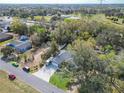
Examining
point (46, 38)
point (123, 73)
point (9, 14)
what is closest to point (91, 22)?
point (46, 38)

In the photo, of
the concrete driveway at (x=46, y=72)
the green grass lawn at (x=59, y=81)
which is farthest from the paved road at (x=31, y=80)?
the concrete driveway at (x=46, y=72)

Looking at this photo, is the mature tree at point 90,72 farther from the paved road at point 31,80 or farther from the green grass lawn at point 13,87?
the green grass lawn at point 13,87

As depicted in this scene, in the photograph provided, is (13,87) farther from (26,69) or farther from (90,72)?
(90,72)

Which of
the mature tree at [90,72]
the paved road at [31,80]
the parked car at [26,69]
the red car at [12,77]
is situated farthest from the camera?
the parked car at [26,69]

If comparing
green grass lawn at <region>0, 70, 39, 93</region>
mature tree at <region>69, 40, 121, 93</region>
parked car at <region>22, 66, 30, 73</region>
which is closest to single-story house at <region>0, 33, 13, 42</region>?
parked car at <region>22, 66, 30, 73</region>

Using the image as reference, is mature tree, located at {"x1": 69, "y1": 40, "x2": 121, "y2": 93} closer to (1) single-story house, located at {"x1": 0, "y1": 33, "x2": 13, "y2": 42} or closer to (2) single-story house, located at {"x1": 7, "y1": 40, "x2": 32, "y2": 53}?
(2) single-story house, located at {"x1": 7, "y1": 40, "x2": 32, "y2": 53}

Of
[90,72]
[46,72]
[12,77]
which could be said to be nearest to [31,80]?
[12,77]
